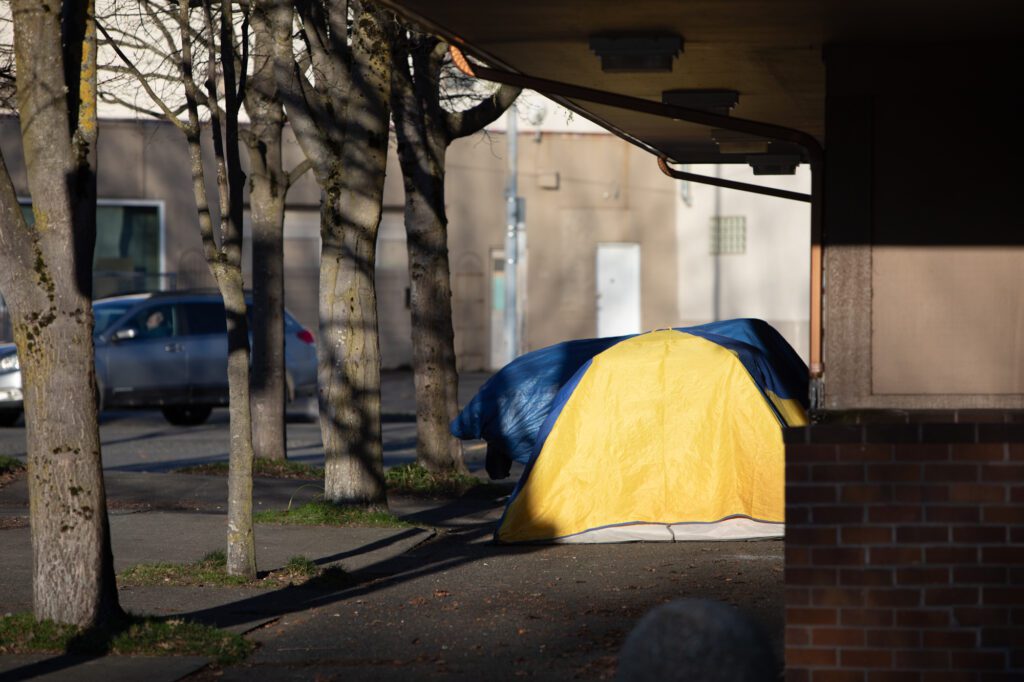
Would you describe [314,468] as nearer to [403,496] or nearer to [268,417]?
[268,417]

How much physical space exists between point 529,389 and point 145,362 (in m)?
10.7

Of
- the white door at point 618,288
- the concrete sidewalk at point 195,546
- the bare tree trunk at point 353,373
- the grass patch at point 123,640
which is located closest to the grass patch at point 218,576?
the concrete sidewalk at point 195,546

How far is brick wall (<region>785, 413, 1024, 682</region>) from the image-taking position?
5.50 m

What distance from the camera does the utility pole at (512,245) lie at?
27484 millimetres

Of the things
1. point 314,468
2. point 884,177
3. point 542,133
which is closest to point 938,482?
point 884,177

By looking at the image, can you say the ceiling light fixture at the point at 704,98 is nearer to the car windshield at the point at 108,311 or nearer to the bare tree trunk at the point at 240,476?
the bare tree trunk at the point at 240,476

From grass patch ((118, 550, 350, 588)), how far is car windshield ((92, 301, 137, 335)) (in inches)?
525

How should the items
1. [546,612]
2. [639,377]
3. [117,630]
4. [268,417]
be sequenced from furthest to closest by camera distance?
[268,417]
[639,377]
[546,612]
[117,630]

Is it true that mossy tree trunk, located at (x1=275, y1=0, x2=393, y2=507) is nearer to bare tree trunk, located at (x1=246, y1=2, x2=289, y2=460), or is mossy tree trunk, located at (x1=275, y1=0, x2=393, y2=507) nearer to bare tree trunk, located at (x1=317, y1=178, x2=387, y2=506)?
bare tree trunk, located at (x1=317, y1=178, x2=387, y2=506)

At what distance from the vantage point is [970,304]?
6.00 m

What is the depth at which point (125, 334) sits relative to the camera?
21531mm

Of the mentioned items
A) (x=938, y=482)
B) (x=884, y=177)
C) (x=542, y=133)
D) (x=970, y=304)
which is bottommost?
(x=938, y=482)

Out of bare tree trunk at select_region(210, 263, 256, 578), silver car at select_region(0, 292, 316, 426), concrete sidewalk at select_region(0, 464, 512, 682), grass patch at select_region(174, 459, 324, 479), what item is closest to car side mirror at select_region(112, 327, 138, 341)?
silver car at select_region(0, 292, 316, 426)

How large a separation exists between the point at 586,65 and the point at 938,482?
9.78 feet
